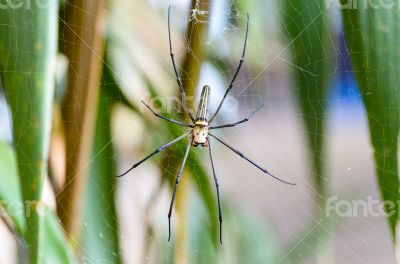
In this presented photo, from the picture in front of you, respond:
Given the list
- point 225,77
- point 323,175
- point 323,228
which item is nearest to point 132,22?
point 225,77

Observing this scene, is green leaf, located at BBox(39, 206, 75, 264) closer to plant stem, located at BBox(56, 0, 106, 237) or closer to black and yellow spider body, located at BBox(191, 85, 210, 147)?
plant stem, located at BBox(56, 0, 106, 237)

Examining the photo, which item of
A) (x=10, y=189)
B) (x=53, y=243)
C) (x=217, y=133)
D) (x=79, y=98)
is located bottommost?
(x=53, y=243)

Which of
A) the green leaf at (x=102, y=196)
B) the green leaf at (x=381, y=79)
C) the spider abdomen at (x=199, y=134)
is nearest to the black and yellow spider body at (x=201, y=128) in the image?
the spider abdomen at (x=199, y=134)

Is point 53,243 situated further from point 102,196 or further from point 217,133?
point 217,133

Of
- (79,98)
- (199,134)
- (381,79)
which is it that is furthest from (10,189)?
(381,79)

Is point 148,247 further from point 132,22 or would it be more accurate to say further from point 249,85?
point 132,22

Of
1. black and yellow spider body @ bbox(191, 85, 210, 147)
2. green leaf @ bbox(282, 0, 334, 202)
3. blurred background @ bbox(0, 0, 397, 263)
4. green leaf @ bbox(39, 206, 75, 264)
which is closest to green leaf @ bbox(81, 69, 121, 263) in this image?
blurred background @ bbox(0, 0, 397, 263)
